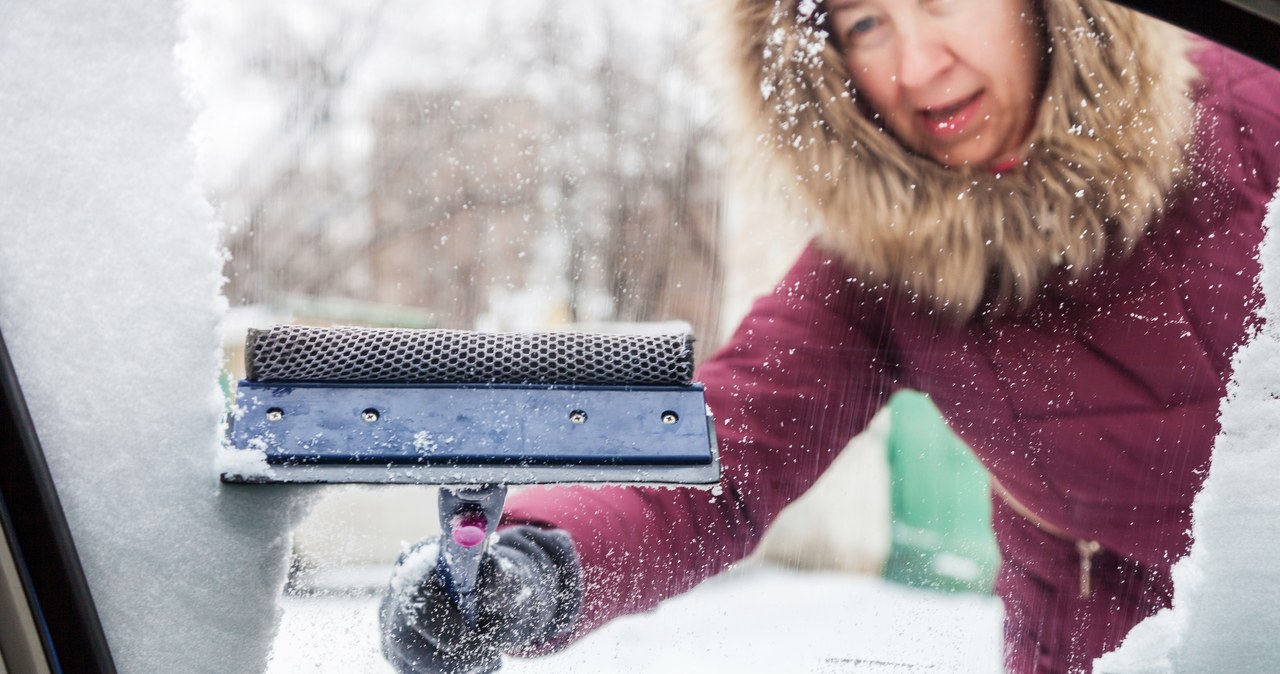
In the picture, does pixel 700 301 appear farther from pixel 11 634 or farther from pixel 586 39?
pixel 11 634

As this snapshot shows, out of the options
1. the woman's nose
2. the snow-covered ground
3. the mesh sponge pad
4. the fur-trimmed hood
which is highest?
the woman's nose

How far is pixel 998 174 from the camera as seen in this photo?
121 centimetres

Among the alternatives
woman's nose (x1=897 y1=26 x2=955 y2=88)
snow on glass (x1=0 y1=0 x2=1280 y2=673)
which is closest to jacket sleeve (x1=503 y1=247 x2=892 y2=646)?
woman's nose (x1=897 y1=26 x2=955 y2=88)

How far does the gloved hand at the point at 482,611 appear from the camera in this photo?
1.08 meters

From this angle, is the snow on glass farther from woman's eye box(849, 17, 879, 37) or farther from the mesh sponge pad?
woman's eye box(849, 17, 879, 37)

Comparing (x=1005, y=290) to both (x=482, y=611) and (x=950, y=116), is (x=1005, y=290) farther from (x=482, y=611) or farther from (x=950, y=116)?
(x=482, y=611)

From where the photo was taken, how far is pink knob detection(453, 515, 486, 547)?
3.31 ft

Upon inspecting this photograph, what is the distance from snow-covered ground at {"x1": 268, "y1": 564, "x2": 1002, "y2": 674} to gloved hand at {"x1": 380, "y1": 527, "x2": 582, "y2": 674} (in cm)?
3

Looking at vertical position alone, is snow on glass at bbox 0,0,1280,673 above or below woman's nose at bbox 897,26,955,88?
below

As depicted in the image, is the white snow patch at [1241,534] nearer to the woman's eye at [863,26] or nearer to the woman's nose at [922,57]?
the woman's nose at [922,57]

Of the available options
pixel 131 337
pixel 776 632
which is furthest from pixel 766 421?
pixel 131 337

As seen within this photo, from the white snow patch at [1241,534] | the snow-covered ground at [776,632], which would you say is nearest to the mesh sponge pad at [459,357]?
the snow-covered ground at [776,632]

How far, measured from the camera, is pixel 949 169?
1.22 m

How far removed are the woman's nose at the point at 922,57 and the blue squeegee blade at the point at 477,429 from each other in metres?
0.55
